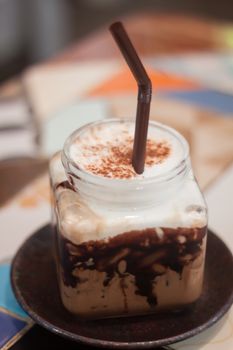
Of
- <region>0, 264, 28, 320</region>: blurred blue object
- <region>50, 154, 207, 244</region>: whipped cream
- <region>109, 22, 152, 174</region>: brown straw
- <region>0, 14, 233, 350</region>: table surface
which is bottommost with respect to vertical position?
<region>0, 14, 233, 350</region>: table surface

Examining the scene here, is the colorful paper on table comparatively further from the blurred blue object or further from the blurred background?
the blurred background

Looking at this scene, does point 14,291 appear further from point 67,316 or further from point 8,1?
point 8,1

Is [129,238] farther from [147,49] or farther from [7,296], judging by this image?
[147,49]

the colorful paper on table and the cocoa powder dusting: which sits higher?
the cocoa powder dusting

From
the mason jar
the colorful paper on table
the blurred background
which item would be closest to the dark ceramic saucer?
the mason jar

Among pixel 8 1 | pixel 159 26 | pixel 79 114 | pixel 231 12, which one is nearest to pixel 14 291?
pixel 79 114

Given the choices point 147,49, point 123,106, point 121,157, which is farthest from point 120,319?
point 147,49

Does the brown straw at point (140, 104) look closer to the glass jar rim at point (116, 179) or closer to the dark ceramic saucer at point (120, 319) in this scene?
the glass jar rim at point (116, 179)
